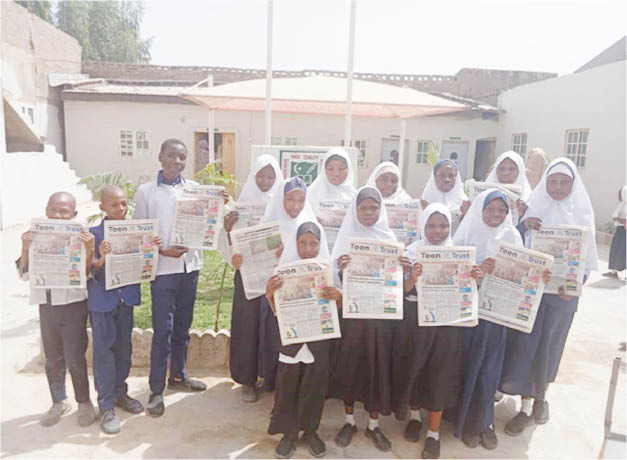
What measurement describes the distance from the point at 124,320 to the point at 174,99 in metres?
14.7

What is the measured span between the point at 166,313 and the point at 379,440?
6.02 feet

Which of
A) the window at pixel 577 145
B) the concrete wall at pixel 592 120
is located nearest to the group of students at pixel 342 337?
the concrete wall at pixel 592 120

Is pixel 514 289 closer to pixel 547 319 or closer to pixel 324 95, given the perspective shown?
pixel 547 319

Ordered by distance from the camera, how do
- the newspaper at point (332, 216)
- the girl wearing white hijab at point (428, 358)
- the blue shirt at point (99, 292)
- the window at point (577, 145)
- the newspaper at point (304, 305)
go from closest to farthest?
1. the newspaper at point (304, 305)
2. the girl wearing white hijab at point (428, 358)
3. the blue shirt at point (99, 292)
4. the newspaper at point (332, 216)
5. the window at point (577, 145)

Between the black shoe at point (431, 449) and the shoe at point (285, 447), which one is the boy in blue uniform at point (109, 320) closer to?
the shoe at point (285, 447)

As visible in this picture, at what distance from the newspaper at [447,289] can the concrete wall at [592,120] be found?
1247cm

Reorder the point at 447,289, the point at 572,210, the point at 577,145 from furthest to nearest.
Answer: the point at 577,145 → the point at 572,210 → the point at 447,289

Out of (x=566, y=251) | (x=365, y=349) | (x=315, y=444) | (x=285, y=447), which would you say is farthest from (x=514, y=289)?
(x=285, y=447)

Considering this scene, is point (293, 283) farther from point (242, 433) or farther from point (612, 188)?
point (612, 188)

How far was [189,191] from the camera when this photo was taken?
11.2 ft

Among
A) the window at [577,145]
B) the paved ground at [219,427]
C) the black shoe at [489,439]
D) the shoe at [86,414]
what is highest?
the window at [577,145]

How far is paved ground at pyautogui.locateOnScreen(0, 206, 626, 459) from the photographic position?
10.3 ft

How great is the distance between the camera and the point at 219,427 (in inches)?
136

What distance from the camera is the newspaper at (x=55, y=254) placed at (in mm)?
2943
